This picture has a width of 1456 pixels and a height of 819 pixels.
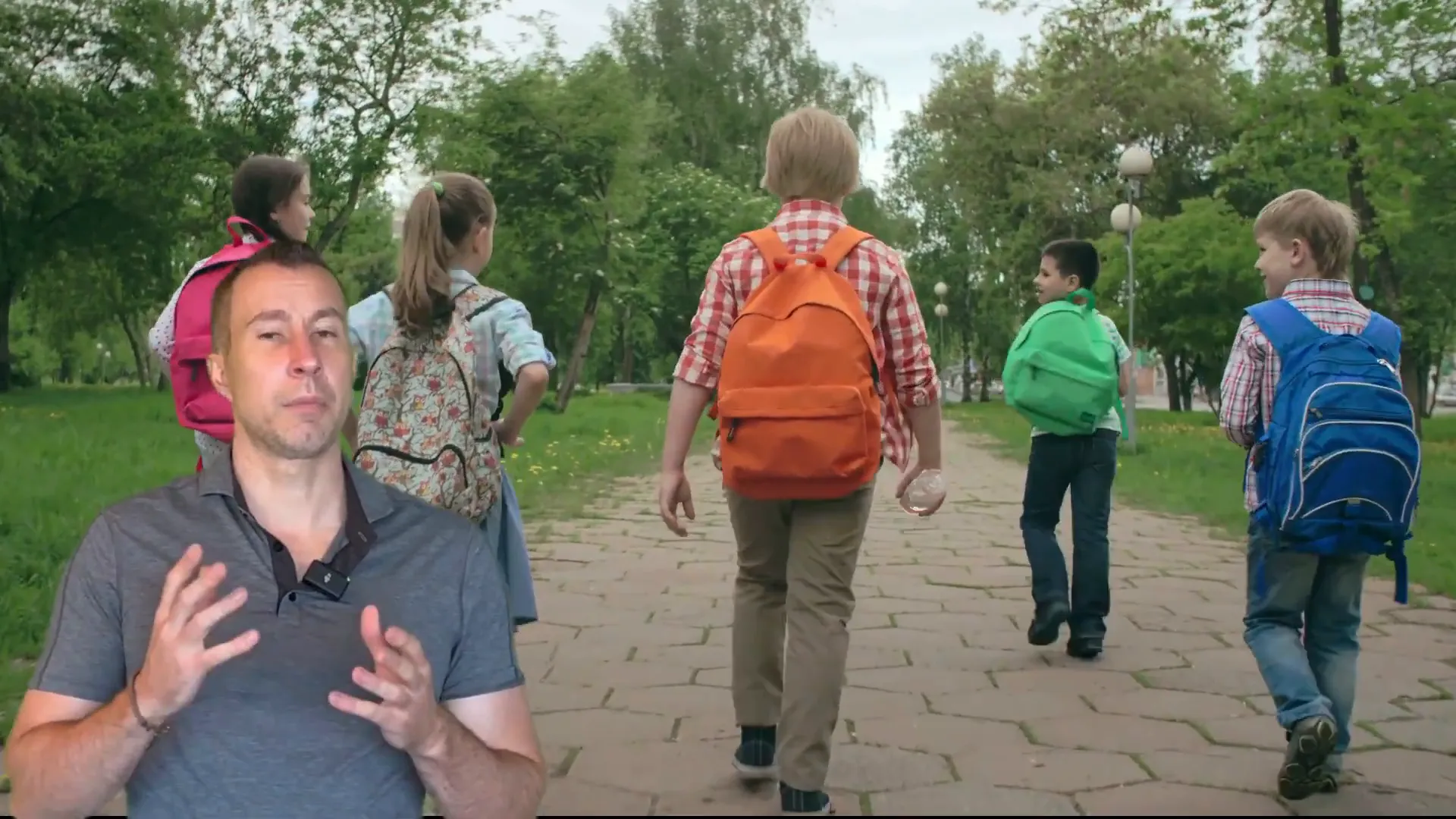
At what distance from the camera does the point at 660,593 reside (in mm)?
7531

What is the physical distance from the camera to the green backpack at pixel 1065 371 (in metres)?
5.70

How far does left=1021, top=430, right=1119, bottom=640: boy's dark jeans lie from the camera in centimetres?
581

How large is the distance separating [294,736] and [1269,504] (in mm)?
3030

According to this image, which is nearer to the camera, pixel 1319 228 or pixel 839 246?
pixel 839 246

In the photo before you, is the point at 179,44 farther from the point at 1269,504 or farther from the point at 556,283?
the point at 1269,504

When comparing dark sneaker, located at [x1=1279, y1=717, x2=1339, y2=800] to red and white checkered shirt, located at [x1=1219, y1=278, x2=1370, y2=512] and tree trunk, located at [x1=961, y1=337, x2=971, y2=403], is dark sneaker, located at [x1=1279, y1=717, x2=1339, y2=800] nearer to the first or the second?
red and white checkered shirt, located at [x1=1219, y1=278, x2=1370, y2=512]

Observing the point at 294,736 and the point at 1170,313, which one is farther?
the point at 1170,313

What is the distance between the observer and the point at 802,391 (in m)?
3.65

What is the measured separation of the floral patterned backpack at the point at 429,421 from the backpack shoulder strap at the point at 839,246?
0.98 metres

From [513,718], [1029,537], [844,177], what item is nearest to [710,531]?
[1029,537]

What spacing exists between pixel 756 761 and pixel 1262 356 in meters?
1.88

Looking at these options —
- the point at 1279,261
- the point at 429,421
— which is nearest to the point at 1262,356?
the point at 1279,261

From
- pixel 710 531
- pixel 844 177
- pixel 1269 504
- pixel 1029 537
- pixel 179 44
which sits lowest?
pixel 710 531

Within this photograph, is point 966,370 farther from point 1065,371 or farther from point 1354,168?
point 1065,371
